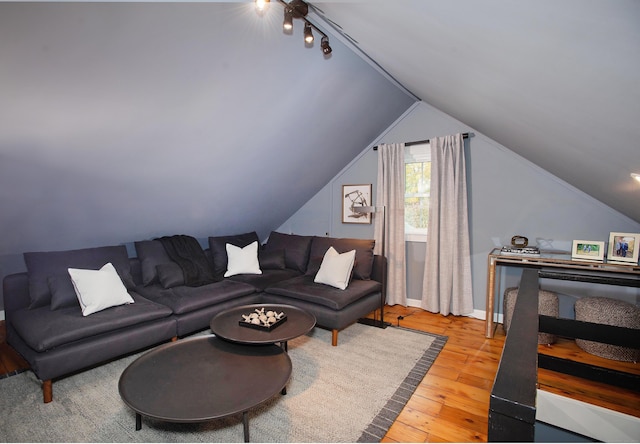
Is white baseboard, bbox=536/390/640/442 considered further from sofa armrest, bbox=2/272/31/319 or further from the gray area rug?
sofa armrest, bbox=2/272/31/319

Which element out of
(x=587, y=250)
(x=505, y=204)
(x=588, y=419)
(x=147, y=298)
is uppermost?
(x=505, y=204)

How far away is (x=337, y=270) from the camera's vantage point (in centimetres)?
338

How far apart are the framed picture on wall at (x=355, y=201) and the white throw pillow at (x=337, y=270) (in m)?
1.02

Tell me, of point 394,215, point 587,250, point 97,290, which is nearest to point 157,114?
point 97,290

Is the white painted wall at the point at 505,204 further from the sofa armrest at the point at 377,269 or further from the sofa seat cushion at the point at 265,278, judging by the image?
the sofa seat cushion at the point at 265,278

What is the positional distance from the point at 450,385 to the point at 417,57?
92.6 inches

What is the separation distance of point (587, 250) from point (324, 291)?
2490 mm

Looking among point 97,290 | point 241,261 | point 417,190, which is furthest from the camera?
point 417,190

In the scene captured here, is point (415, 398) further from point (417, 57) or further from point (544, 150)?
point (417, 57)

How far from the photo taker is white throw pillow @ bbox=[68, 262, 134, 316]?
2.53m

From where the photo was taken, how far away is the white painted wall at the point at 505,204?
307 centimetres

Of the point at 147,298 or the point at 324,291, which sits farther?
the point at 324,291

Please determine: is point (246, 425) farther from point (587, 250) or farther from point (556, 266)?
point (587, 250)

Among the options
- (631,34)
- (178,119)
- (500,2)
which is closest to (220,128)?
(178,119)
